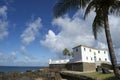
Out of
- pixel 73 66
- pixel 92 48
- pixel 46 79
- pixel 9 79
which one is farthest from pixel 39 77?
pixel 92 48

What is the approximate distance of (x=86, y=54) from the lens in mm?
66562

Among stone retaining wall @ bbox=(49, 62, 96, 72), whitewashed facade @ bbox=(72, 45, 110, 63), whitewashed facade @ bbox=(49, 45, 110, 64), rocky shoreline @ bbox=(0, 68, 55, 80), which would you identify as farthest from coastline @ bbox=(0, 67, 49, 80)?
whitewashed facade @ bbox=(72, 45, 110, 63)

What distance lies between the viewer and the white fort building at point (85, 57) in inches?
2442

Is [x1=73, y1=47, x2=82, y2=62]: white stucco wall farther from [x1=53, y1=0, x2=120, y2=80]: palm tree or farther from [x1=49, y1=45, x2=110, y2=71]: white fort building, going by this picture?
[x1=53, y1=0, x2=120, y2=80]: palm tree

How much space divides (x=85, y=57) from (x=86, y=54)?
1.40 m

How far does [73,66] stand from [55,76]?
9.07 metres

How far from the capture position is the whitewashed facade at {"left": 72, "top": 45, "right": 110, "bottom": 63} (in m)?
64.6

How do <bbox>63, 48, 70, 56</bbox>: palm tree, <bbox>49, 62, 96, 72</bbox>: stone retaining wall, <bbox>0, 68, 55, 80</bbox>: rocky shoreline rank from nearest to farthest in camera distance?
<bbox>0, 68, 55, 80</bbox>: rocky shoreline → <bbox>49, 62, 96, 72</bbox>: stone retaining wall → <bbox>63, 48, 70, 56</bbox>: palm tree

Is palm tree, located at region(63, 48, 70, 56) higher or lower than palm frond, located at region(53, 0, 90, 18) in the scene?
higher

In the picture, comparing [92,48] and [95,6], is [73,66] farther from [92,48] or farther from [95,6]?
[95,6]

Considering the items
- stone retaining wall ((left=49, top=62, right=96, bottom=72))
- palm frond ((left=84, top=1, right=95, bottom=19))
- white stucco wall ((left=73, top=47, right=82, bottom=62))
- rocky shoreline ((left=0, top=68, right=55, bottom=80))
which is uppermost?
white stucco wall ((left=73, top=47, right=82, bottom=62))

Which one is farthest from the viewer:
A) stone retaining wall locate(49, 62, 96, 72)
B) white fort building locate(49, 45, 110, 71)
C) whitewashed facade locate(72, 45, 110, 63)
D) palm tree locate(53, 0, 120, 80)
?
whitewashed facade locate(72, 45, 110, 63)

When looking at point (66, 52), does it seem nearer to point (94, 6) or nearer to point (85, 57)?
point (85, 57)

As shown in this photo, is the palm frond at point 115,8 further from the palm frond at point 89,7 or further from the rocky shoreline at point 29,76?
the rocky shoreline at point 29,76
